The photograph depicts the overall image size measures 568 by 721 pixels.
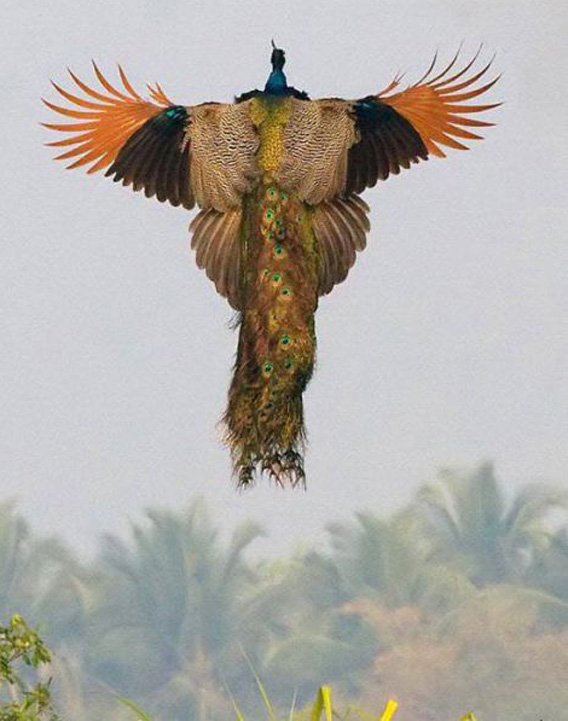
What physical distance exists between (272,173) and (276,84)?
552mm

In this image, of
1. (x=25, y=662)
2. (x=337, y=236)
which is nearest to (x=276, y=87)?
(x=337, y=236)

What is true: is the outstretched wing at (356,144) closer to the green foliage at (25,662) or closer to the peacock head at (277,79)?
the peacock head at (277,79)

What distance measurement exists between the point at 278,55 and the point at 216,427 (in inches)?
94.0

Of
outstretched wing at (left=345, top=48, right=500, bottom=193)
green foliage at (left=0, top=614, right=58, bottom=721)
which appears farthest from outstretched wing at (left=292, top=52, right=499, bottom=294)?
green foliage at (left=0, top=614, right=58, bottom=721)

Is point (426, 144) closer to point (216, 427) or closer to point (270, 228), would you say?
point (270, 228)

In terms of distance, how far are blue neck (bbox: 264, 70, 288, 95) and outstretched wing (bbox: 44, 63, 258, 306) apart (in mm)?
177

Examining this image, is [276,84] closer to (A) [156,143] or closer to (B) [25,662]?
(A) [156,143]

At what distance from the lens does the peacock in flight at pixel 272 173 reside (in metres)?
8.98

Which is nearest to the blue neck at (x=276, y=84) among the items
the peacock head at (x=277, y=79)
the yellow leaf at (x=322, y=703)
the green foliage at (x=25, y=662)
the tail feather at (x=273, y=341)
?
the peacock head at (x=277, y=79)

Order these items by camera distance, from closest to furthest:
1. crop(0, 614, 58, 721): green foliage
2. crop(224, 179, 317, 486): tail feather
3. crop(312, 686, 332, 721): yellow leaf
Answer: crop(312, 686, 332, 721): yellow leaf < crop(0, 614, 58, 721): green foliage < crop(224, 179, 317, 486): tail feather

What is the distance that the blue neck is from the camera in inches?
367

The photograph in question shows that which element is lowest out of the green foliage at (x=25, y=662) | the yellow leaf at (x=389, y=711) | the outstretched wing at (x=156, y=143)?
the yellow leaf at (x=389, y=711)

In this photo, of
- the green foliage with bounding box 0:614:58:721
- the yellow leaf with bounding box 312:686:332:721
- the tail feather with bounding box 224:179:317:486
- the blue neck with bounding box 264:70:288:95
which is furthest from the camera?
the blue neck with bounding box 264:70:288:95

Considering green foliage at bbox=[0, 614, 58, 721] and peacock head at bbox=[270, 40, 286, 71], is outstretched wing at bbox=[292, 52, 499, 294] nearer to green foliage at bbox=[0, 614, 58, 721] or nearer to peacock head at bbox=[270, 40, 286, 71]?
peacock head at bbox=[270, 40, 286, 71]
